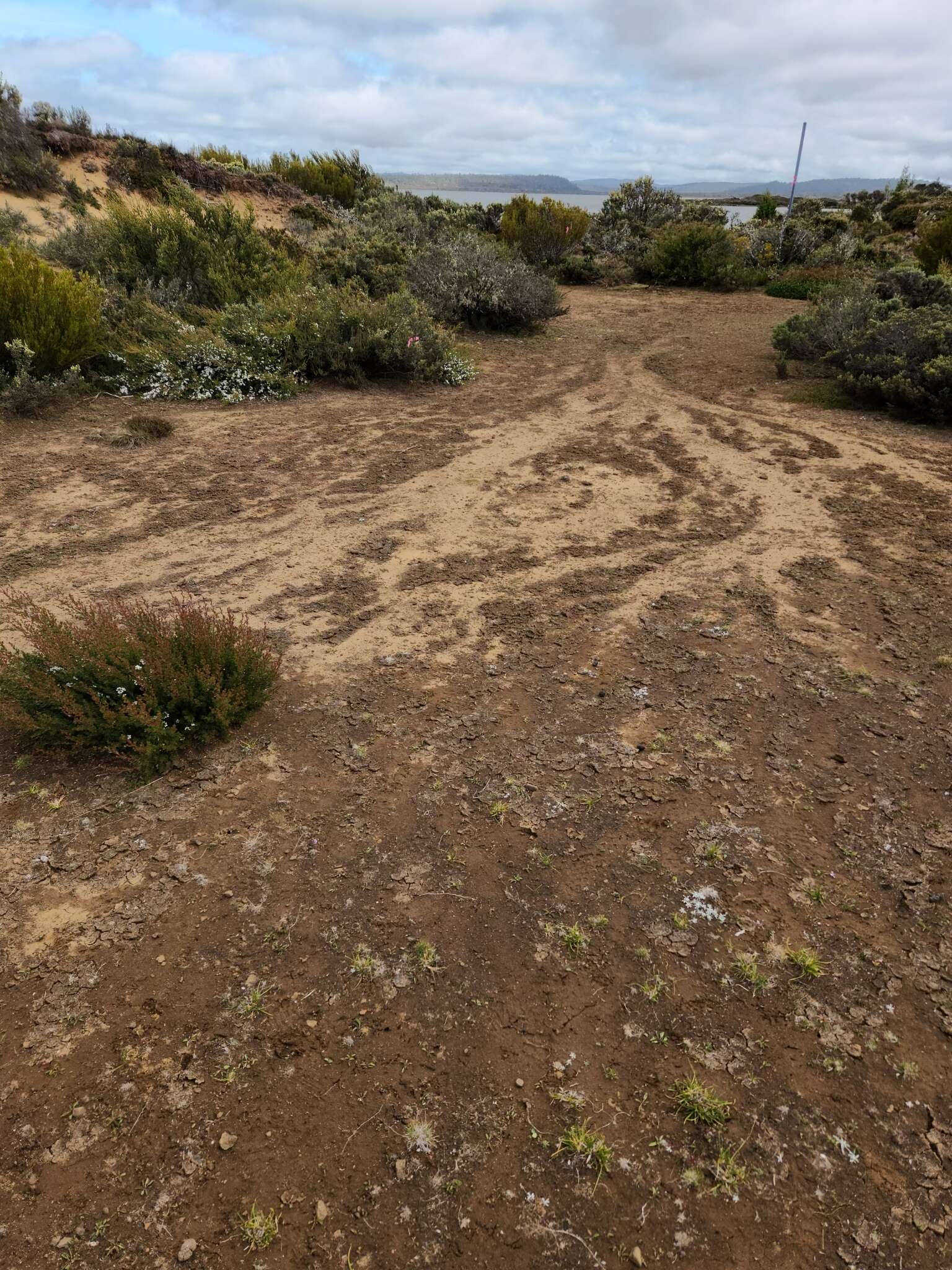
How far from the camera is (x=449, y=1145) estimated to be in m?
1.94

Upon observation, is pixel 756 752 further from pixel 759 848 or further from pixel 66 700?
pixel 66 700

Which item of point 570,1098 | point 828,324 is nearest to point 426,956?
point 570,1098

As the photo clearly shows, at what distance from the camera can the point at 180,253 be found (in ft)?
33.8

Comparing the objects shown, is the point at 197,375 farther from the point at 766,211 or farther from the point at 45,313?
the point at 766,211

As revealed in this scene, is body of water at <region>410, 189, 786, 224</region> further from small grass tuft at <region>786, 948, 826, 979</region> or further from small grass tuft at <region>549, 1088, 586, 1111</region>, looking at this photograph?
small grass tuft at <region>549, 1088, 586, 1111</region>

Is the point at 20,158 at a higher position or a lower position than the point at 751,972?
higher

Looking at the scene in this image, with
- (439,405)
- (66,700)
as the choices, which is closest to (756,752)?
(66,700)

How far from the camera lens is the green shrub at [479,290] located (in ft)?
38.1

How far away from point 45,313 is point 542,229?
13.9 meters

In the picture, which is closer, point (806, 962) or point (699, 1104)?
point (699, 1104)

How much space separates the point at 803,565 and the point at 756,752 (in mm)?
2213

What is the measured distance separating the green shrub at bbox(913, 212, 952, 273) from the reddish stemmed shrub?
15279 millimetres

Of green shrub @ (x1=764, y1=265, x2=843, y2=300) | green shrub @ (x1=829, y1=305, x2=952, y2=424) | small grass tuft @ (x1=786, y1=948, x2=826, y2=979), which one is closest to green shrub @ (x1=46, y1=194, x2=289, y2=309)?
green shrub @ (x1=829, y1=305, x2=952, y2=424)

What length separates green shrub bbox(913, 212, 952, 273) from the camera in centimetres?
1327
